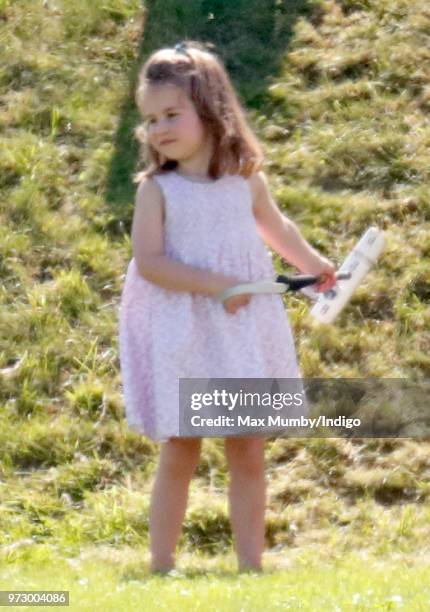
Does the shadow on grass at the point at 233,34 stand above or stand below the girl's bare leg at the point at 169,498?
above

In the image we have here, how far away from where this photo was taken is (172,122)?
5301 mm

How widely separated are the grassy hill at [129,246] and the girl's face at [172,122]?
1541 mm

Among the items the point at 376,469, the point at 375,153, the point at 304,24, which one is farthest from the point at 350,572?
the point at 304,24

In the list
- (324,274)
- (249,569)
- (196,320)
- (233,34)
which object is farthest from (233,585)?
(233,34)

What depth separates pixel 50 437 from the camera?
6.66 m

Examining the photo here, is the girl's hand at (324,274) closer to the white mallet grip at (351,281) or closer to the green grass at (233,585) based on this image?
the white mallet grip at (351,281)

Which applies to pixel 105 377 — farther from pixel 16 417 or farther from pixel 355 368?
pixel 355 368

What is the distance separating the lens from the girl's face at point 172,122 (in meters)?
5.30

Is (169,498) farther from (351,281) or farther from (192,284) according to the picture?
(351,281)

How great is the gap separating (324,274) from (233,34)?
143 inches

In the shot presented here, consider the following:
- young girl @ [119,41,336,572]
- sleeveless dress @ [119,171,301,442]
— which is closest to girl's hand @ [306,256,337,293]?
young girl @ [119,41,336,572]

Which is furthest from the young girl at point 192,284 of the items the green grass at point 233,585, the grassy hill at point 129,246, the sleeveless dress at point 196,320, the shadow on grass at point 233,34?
the shadow on grass at point 233,34

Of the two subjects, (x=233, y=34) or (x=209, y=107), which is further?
(x=233, y=34)

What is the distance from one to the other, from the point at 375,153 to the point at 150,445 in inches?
87.4
